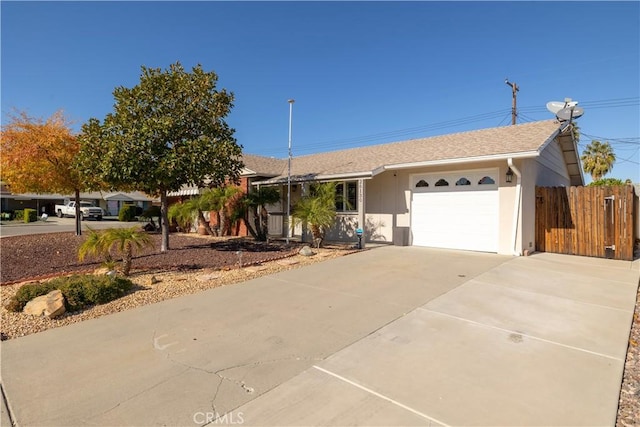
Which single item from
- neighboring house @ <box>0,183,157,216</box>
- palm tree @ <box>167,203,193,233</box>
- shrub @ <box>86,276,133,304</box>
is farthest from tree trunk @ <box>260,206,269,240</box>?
neighboring house @ <box>0,183,157,216</box>

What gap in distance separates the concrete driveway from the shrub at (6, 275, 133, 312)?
80 cm

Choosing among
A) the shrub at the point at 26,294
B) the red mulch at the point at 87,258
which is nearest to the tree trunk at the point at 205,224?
the red mulch at the point at 87,258

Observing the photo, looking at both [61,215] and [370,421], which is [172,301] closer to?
[370,421]

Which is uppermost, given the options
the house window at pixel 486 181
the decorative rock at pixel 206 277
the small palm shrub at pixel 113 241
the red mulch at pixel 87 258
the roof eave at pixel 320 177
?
the roof eave at pixel 320 177

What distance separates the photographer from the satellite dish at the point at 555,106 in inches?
424

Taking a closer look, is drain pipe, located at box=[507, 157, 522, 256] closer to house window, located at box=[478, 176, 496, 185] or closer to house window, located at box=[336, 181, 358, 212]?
house window, located at box=[478, 176, 496, 185]

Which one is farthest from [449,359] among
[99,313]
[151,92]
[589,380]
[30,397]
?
[151,92]

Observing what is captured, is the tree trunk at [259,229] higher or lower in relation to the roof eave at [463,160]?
lower

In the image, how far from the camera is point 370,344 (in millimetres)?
4051

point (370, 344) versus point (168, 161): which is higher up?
point (168, 161)

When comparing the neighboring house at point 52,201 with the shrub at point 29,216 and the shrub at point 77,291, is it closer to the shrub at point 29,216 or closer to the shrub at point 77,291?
the shrub at point 29,216

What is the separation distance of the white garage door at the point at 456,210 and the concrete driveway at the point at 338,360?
13.7ft

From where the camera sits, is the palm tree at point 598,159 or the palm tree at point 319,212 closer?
the palm tree at point 319,212

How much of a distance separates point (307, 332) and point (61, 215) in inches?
1787
